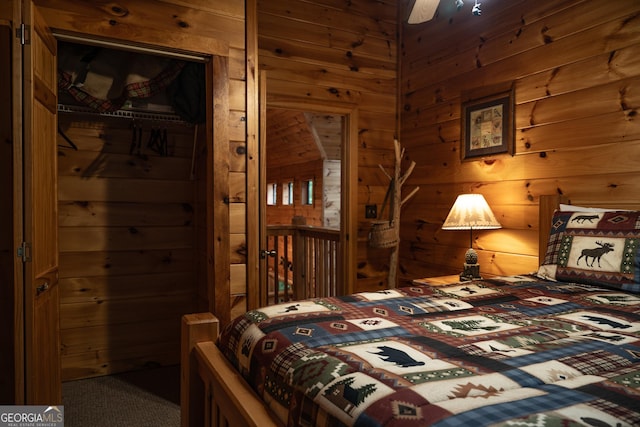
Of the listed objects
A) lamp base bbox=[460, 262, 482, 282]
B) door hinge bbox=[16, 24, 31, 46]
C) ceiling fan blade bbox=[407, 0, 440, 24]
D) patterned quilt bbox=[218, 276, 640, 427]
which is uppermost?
ceiling fan blade bbox=[407, 0, 440, 24]

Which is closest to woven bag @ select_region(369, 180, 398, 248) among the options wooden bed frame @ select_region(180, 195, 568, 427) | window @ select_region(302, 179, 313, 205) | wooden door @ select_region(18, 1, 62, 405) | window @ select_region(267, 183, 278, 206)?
wooden bed frame @ select_region(180, 195, 568, 427)

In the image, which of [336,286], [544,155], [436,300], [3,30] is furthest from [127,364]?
[544,155]

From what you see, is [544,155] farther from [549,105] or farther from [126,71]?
[126,71]

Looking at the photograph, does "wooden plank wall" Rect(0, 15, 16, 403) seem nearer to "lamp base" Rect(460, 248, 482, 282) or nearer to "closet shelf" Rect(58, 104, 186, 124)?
"closet shelf" Rect(58, 104, 186, 124)

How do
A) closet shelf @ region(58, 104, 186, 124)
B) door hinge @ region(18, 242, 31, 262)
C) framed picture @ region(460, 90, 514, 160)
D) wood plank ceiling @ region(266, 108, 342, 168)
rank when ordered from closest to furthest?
door hinge @ region(18, 242, 31, 262) < closet shelf @ region(58, 104, 186, 124) < framed picture @ region(460, 90, 514, 160) < wood plank ceiling @ region(266, 108, 342, 168)

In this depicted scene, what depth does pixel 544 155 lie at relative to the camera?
2559 mm

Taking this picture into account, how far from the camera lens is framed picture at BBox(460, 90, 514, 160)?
2.79 meters

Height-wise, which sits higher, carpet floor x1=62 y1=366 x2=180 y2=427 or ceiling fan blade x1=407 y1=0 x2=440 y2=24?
ceiling fan blade x1=407 y1=0 x2=440 y2=24

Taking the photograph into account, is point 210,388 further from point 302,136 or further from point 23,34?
point 302,136

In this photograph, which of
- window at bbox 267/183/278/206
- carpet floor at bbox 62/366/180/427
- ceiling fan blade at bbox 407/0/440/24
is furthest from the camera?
window at bbox 267/183/278/206

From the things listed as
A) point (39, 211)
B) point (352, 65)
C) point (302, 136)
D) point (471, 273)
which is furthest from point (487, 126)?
point (302, 136)

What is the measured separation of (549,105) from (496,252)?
0.96m

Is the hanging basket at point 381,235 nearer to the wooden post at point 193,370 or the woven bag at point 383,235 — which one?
the woven bag at point 383,235

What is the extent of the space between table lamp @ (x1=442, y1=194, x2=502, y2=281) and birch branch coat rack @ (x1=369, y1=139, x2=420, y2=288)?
0.64m
